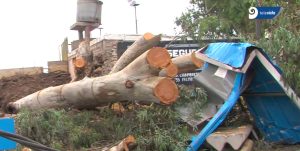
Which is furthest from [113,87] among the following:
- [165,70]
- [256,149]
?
[256,149]

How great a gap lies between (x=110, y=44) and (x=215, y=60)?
18.4ft

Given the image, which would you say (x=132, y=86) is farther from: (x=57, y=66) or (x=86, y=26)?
(x=57, y=66)

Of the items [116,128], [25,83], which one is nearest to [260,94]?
[116,128]

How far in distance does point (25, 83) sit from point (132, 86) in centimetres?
665

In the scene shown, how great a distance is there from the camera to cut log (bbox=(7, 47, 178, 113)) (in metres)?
6.69

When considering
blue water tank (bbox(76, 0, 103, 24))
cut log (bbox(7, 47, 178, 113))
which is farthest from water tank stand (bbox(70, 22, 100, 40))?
cut log (bbox(7, 47, 178, 113))

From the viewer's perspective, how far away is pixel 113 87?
707cm

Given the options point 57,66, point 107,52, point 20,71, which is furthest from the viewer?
point 57,66

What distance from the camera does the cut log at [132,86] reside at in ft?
22.0

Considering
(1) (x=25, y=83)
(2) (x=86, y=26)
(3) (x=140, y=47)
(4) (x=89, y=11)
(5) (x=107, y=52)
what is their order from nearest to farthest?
(3) (x=140, y=47)
(4) (x=89, y=11)
(2) (x=86, y=26)
(5) (x=107, y=52)
(1) (x=25, y=83)

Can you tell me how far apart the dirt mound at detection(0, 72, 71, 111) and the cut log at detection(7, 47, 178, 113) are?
420cm

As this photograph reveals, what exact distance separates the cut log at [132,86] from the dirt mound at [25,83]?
165 inches

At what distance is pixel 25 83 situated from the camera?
12.8m

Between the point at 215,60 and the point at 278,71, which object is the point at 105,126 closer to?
the point at 215,60
